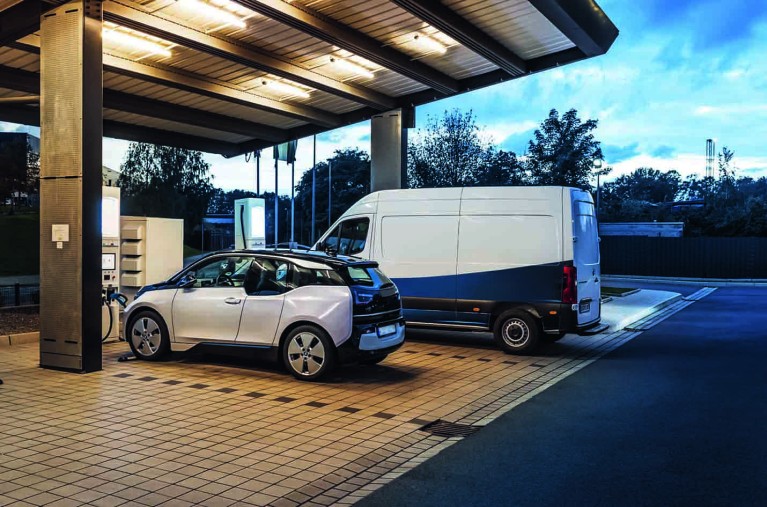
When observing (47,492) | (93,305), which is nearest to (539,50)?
(93,305)

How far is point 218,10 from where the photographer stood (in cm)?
1132

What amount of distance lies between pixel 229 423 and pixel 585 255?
22.7 ft

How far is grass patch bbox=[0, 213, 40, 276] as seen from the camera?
1550 inches

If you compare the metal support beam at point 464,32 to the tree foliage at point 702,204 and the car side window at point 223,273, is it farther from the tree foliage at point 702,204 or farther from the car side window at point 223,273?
the tree foliage at point 702,204

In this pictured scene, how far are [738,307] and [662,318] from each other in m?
4.81

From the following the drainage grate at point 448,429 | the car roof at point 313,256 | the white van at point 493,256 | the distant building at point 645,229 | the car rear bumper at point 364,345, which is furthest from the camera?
the distant building at point 645,229

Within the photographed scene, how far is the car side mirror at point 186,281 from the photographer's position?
9836 millimetres

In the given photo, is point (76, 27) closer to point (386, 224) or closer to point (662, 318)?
point (386, 224)

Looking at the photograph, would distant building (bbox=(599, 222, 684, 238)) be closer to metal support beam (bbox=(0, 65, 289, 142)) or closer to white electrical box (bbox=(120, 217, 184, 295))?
metal support beam (bbox=(0, 65, 289, 142))

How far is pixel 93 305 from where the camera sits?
928cm

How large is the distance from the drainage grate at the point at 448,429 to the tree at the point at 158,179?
1736 inches

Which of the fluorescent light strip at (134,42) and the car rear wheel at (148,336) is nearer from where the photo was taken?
the car rear wheel at (148,336)

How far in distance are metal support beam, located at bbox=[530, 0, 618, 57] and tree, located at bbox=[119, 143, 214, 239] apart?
39229 millimetres

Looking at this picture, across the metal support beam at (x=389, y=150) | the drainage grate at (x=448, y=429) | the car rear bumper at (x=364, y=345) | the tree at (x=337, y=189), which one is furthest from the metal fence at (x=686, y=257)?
the drainage grate at (x=448, y=429)
